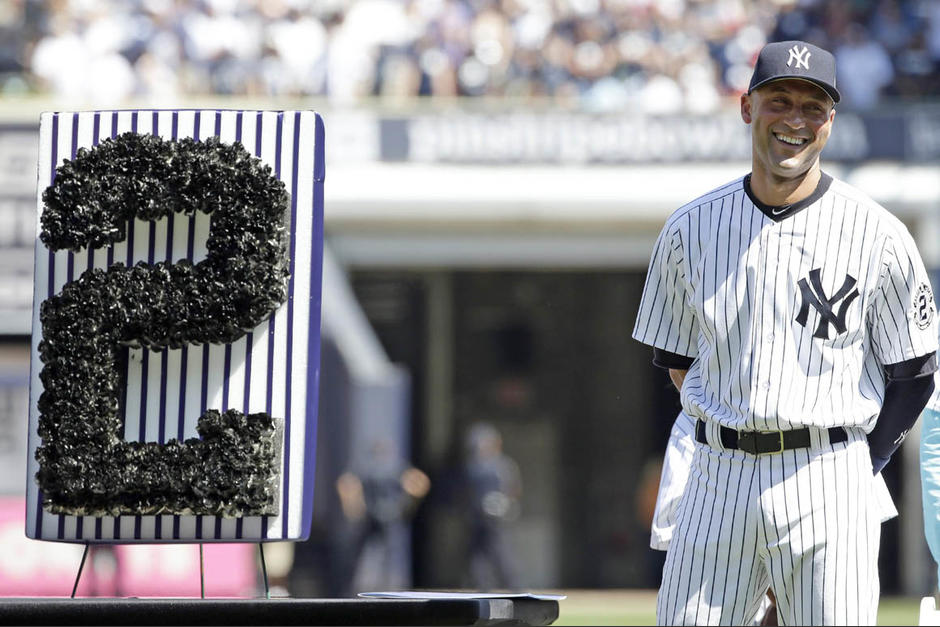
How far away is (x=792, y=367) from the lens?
3896 millimetres

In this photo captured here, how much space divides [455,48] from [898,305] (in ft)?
44.6

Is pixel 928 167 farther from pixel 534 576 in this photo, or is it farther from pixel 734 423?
pixel 734 423

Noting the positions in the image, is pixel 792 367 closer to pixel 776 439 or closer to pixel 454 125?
pixel 776 439

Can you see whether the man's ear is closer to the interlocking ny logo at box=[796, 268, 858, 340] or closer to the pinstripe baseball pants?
the interlocking ny logo at box=[796, 268, 858, 340]

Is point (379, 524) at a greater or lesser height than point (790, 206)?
lesser

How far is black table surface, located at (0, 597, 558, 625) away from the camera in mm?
3658

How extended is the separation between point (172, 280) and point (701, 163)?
1240 centimetres

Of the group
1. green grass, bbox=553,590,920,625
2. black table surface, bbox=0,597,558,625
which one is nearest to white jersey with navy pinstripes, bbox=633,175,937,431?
black table surface, bbox=0,597,558,625

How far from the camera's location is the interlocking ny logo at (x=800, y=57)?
391 centimetres

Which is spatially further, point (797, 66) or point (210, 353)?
point (210, 353)

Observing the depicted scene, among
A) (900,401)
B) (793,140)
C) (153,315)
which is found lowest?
(900,401)

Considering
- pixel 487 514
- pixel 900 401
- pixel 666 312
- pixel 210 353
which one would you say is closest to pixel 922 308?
pixel 900 401

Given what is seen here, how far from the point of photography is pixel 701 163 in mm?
16328

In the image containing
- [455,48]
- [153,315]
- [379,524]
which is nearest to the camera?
[153,315]
